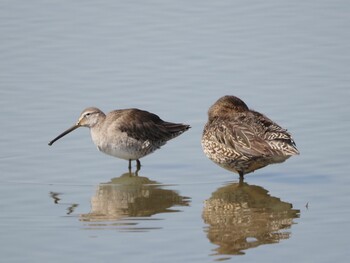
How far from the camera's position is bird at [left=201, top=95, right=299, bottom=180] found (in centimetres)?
927

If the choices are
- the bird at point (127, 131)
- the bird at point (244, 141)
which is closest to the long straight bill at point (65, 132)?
the bird at point (127, 131)

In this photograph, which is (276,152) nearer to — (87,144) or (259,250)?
(259,250)

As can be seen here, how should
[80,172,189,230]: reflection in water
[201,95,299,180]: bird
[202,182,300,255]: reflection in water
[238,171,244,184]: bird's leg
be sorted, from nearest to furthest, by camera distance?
[202,182,300,255]: reflection in water
[80,172,189,230]: reflection in water
[201,95,299,180]: bird
[238,171,244,184]: bird's leg

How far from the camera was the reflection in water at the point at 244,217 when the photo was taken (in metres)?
7.69

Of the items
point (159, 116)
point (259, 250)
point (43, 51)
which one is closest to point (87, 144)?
point (159, 116)

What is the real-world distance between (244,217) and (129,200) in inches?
50.8

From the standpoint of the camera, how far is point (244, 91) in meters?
12.2

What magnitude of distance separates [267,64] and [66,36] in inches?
125

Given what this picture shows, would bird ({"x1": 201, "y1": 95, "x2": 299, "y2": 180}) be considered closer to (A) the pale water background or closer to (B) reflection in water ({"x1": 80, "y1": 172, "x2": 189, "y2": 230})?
(A) the pale water background

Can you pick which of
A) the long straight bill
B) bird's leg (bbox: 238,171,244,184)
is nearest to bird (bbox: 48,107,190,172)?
the long straight bill

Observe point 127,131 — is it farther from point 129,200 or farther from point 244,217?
point 244,217

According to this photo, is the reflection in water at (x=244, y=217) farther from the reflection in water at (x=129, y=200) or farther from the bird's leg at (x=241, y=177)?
the reflection in water at (x=129, y=200)

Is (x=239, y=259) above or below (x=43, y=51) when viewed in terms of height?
below

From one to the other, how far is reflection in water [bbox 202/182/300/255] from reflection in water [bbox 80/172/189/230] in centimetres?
40
